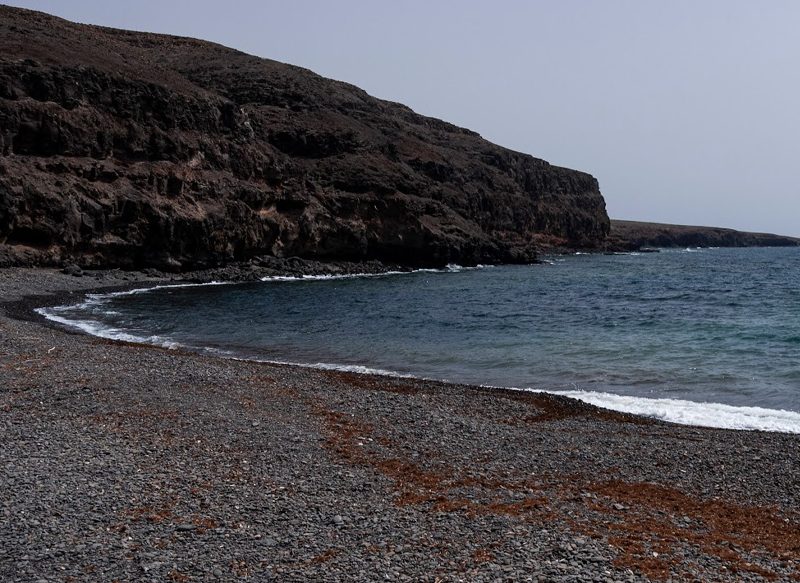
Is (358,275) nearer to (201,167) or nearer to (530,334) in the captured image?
(201,167)

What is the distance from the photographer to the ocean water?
2125cm

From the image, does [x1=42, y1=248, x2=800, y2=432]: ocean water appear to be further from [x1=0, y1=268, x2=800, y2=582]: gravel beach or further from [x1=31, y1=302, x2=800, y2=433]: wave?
[x1=0, y1=268, x2=800, y2=582]: gravel beach

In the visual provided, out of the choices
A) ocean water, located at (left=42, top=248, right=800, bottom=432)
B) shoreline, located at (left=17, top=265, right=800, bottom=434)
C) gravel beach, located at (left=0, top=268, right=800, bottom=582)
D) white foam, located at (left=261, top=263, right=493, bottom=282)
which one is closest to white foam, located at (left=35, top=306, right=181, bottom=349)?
shoreline, located at (left=17, top=265, right=800, bottom=434)

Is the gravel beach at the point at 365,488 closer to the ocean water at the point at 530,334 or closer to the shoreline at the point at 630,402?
the shoreline at the point at 630,402

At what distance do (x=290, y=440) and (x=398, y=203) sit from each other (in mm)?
71889

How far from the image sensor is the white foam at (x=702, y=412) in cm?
1705

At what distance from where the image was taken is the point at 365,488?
1096 cm

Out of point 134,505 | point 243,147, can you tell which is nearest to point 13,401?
point 134,505

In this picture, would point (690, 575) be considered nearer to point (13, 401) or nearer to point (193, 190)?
point (13, 401)

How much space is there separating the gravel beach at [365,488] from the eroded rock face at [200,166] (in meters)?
40.2

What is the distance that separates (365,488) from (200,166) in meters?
63.0

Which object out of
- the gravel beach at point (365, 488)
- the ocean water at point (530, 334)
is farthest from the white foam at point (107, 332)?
the gravel beach at point (365, 488)

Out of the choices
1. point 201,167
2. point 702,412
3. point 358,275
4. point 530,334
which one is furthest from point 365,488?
point 358,275

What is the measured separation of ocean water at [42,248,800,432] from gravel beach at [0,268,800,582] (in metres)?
3.94
